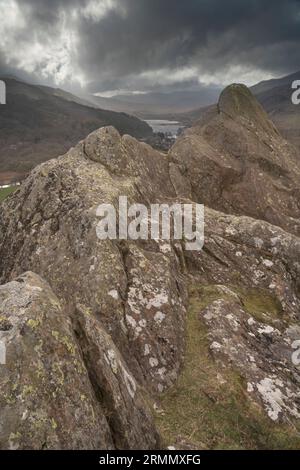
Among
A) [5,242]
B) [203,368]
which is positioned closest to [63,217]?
[5,242]

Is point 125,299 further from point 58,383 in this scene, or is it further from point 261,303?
point 261,303

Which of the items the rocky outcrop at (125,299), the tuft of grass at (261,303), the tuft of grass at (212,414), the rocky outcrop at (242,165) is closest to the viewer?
the rocky outcrop at (125,299)

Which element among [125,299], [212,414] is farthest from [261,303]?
[212,414]

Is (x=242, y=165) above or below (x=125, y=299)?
above

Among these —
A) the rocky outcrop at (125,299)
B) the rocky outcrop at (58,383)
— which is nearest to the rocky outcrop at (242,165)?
the rocky outcrop at (125,299)

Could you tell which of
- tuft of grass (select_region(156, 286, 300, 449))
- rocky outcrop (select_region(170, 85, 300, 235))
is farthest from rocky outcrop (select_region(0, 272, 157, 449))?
rocky outcrop (select_region(170, 85, 300, 235))

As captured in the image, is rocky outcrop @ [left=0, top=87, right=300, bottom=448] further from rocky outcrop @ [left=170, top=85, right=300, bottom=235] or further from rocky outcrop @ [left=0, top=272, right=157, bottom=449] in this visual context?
rocky outcrop @ [left=170, top=85, right=300, bottom=235]

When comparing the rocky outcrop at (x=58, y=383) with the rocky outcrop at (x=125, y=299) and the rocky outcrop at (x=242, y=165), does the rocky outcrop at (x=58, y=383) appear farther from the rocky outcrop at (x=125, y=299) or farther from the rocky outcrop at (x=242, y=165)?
the rocky outcrop at (x=242, y=165)

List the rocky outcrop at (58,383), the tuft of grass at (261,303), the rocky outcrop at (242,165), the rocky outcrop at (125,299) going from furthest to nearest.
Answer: the rocky outcrop at (242,165)
the tuft of grass at (261,303)
the rocky outcrop at (125,299)
the rocky outcrop at (58,383)
